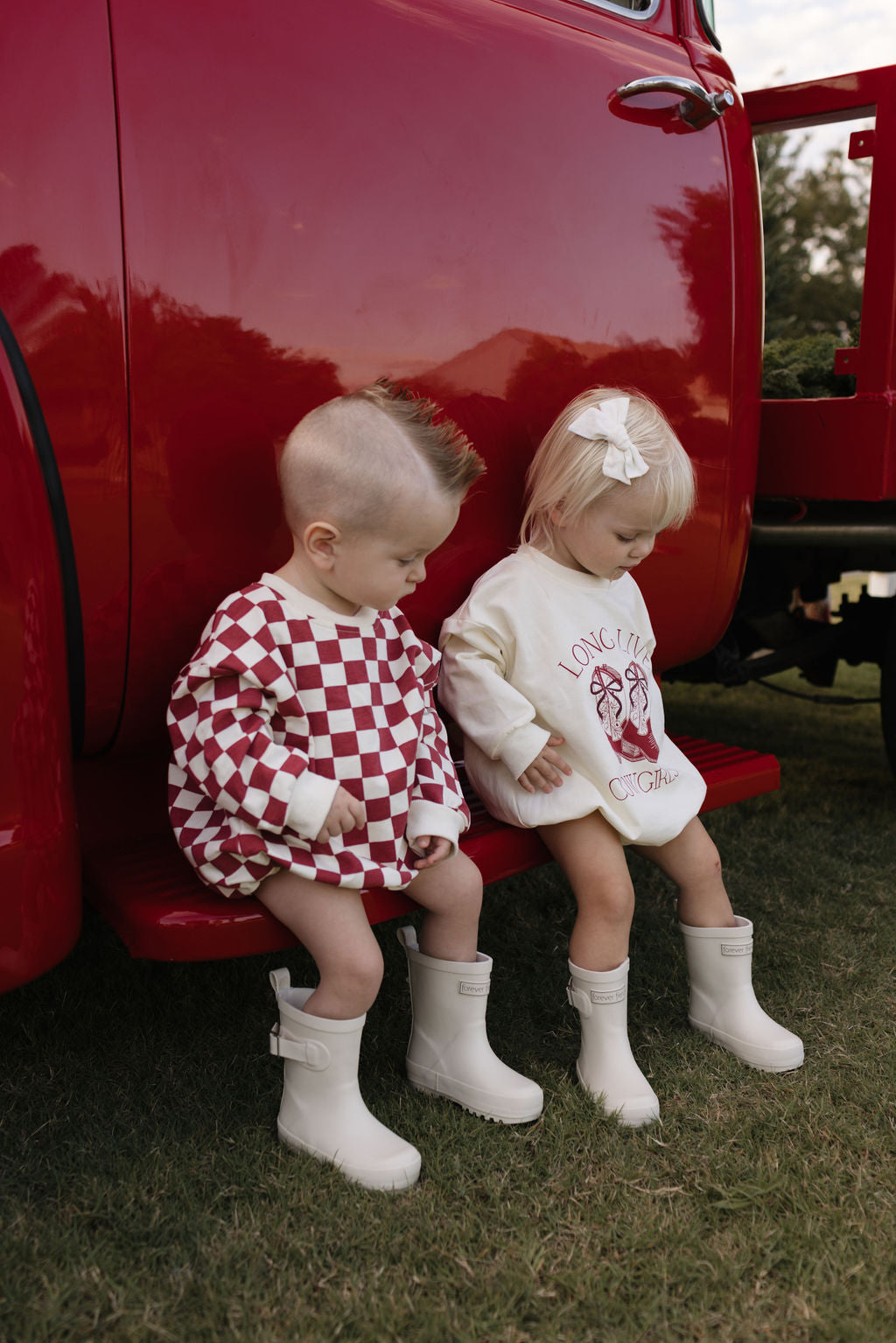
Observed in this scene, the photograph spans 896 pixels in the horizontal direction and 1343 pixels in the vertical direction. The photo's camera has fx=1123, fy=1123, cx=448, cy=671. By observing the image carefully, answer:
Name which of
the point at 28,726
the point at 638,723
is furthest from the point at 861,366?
the point at 28,726

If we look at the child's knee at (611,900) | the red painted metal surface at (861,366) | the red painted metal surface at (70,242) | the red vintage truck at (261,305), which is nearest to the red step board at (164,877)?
the red vintage truck at (261,305)

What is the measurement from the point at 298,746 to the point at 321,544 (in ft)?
0.91

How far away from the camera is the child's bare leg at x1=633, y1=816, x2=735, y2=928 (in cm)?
187

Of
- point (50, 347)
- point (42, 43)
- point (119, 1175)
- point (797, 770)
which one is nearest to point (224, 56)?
point (42, 43)

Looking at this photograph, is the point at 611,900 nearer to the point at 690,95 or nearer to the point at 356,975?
the point at 356,975

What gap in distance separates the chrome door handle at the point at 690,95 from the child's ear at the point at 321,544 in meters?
0.99

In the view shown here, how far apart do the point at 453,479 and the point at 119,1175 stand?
1009 millimetres

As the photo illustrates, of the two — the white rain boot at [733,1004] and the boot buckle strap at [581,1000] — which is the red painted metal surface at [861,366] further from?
the boot buckle strap at [581,1000]

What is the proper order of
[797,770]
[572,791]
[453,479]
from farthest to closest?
[797,770]
[572,791]
[453,479]

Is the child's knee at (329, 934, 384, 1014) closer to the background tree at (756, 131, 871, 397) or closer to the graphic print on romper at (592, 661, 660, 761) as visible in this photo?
the graphic print on romper at (592, 661, 660, 761)

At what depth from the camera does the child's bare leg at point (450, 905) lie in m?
1.60

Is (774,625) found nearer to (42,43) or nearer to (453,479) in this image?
(453,479)

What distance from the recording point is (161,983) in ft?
6.45

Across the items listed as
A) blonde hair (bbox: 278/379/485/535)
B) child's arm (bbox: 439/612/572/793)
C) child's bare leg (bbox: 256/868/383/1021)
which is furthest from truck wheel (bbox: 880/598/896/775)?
child's bare leg (bbox: 256/868/383/1021)
